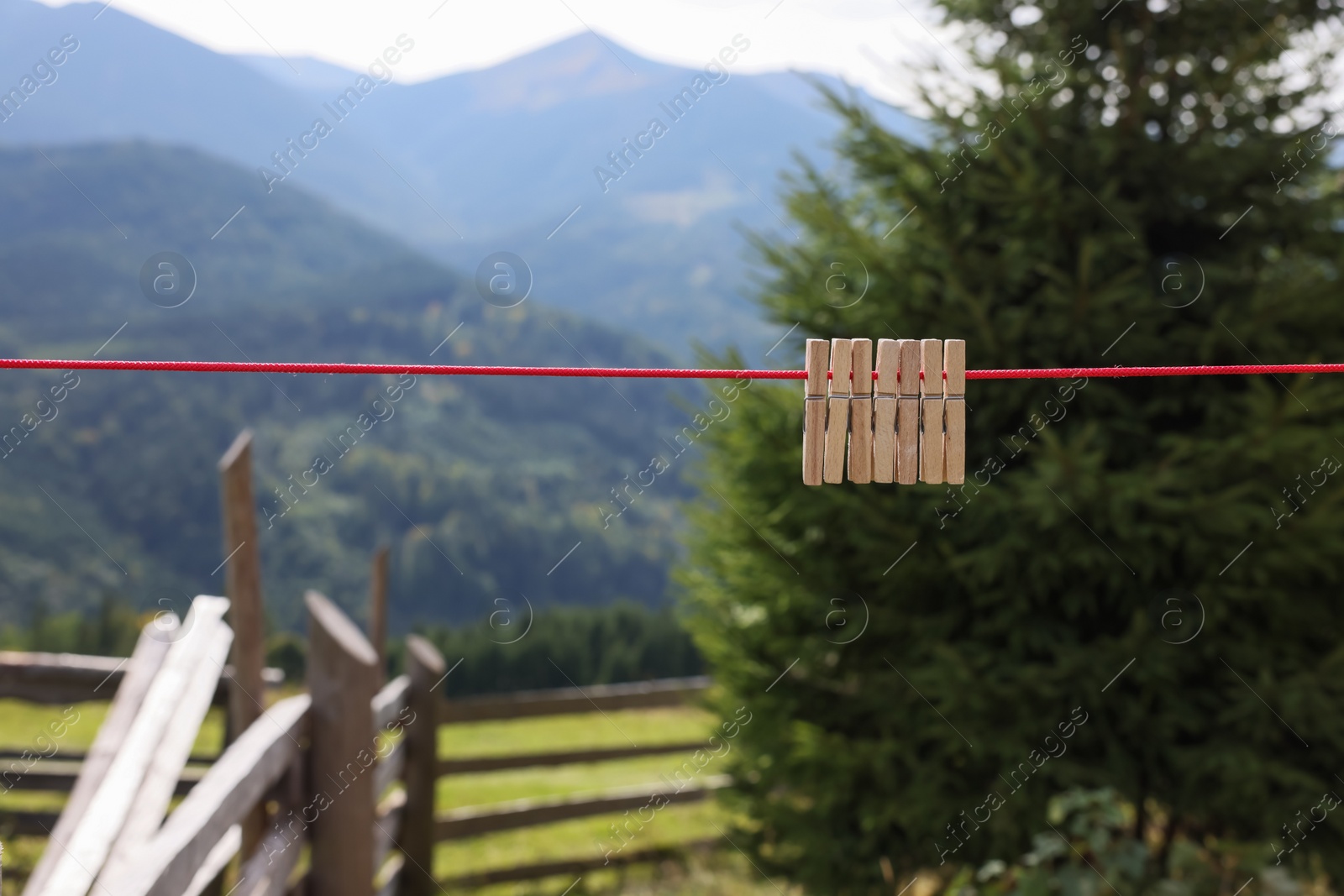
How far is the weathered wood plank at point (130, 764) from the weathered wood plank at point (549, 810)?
7.70 feet

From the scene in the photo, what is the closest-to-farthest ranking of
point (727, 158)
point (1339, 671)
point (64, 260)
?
point (1339, 671)
point (64, 260)
point (727, 158)

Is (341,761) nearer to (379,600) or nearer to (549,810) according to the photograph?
(549,810)

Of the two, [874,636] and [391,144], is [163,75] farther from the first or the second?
[874,636]

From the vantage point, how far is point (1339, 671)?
10.4 ft

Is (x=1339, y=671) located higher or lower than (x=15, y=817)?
lower

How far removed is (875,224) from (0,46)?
223ft

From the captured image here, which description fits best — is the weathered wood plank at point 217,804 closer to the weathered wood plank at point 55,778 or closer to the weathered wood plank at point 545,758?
the weathered wood plank at point 55,778

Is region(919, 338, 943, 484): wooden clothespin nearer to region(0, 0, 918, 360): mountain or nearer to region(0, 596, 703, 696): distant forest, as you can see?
region(0, 596, 703, 696): distant forest

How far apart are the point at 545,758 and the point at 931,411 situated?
15.7ft

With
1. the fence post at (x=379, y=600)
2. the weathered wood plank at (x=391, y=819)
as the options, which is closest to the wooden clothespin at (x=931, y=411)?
the weathered wood plank at (x=391, y=819)

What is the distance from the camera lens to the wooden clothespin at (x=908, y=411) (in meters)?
1.58

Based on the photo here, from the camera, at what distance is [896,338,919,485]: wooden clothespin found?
158 cm

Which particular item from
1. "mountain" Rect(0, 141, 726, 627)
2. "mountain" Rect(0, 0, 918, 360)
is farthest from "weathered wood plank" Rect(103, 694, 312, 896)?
"mountain" Rect(0, 0, 918, 360)

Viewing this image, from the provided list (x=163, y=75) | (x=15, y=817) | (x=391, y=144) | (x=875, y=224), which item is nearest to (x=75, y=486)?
(x=15, y=817)
